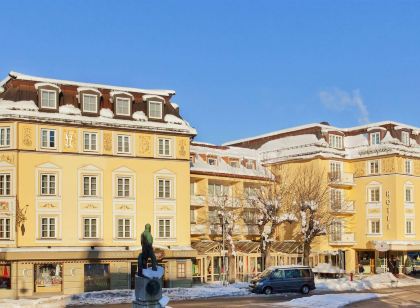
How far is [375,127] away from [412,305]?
3476 cm

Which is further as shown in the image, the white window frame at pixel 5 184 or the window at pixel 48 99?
the window at pixel 48 99

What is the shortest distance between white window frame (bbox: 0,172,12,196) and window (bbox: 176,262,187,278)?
14576 millimetres

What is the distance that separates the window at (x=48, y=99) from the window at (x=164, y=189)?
10.6 metres

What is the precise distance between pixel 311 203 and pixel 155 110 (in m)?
16.8

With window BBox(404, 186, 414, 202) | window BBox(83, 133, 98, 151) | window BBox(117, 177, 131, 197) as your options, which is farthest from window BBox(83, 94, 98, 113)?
window BBox(404, 186, 414, 202)

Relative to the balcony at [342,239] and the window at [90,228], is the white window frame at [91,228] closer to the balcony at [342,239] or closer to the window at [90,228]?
the window at [90,228]

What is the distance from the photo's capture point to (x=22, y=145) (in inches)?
2052

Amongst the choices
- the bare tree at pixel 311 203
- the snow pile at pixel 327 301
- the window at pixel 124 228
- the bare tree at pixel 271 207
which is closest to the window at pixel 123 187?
the window at pixel 124 228

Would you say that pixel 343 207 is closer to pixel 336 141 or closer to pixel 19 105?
pixel 336 141

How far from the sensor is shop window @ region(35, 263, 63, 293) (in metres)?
51.9

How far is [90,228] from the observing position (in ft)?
178

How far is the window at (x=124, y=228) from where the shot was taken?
55594 mm

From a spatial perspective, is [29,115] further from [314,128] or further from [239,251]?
[314,128]

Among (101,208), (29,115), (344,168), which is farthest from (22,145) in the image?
(344,168)
